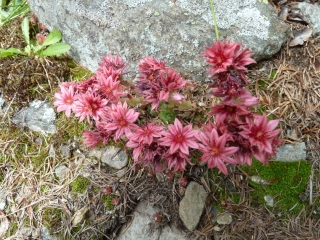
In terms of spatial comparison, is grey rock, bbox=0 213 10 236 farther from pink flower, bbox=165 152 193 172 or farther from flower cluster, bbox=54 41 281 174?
pink flower, bbox=165 152 193 172

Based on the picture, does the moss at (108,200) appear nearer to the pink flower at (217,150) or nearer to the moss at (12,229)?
the moss at (12,229)

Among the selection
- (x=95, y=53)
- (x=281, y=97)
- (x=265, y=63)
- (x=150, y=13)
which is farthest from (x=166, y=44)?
(x=281, y=97)

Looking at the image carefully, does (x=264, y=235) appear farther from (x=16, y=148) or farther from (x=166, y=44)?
(x=16, y=148)

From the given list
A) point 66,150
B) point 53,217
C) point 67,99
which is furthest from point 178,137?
point 53,217

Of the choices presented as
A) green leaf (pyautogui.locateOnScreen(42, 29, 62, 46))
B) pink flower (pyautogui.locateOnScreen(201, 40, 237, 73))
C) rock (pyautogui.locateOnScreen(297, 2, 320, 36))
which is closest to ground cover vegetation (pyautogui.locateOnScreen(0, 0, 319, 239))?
pink flower (pyautogui.locateOnScreen(201, 40, 237, 73))

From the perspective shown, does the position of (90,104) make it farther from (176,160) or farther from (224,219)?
(224,219)

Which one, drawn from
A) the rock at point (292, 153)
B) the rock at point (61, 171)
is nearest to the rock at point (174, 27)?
the rock at point (292, 153)
